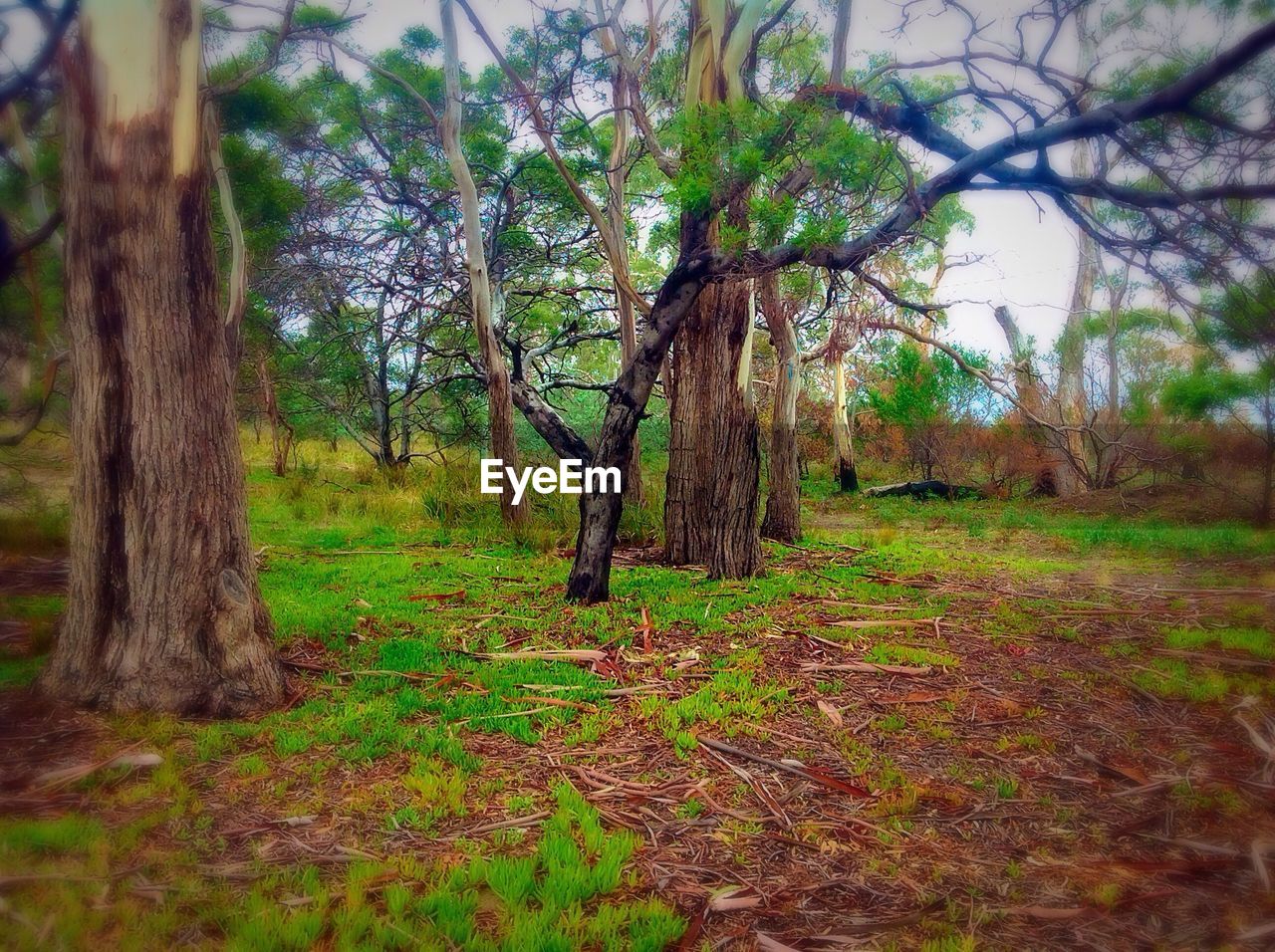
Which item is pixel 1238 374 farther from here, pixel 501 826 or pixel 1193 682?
pixel 501 826

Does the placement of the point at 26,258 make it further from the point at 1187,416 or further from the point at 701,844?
the point at 1187,416

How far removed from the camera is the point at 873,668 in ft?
15.6

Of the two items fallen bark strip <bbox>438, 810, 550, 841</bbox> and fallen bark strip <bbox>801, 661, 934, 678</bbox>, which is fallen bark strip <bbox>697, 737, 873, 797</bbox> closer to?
fallen bark strip <bbox>438, 810, 550, 841</bbox>

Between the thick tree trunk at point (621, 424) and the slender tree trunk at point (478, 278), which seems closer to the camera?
the thick tree trunk at point (621, 424)

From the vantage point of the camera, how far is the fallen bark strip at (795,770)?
329cm

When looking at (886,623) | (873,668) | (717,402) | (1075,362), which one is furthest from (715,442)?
(1075,362)

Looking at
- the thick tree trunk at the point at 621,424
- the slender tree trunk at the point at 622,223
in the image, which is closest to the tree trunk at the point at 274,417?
the slender tree trunk at the point at 622,223

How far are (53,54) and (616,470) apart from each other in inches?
166

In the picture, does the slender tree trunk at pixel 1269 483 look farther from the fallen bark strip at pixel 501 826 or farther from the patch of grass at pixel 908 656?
the fallen bark strip at pixel 501 826

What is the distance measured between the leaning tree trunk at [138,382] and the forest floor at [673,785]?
34 cm

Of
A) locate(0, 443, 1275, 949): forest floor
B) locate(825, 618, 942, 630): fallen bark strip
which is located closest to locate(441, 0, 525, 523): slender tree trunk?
locate(0, 443, 1275, 949): forest floor

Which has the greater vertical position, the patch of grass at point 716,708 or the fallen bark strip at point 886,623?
the fallen bark strip at point 886,623

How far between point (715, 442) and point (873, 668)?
332 centimetres

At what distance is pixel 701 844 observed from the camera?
2.88 m
